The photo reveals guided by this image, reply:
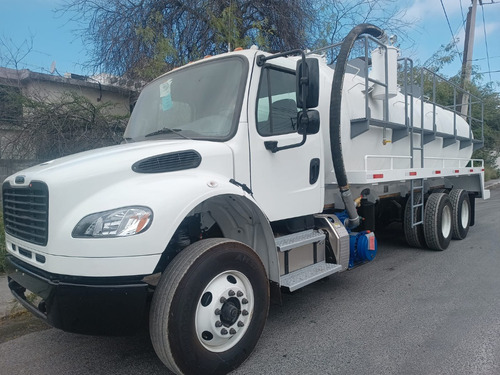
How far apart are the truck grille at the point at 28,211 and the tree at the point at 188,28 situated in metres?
6.52

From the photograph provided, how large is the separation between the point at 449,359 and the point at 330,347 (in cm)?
94

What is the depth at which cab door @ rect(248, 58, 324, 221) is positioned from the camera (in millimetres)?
3494

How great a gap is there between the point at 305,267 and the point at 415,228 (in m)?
3.49

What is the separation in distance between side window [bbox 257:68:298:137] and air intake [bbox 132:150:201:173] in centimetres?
74

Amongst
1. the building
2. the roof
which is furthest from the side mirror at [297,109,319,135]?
the roof

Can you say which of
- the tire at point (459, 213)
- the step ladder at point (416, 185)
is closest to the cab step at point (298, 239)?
the step ladder at point (416, 185)

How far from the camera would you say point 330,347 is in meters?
3.40

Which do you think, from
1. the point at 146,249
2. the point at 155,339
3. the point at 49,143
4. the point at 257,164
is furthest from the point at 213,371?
the point at 49,143

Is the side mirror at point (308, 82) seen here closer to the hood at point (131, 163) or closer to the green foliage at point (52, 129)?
the hood at point (131, 163)

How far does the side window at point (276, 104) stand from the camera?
356 cm

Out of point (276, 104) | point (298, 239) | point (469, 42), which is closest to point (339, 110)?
point (276, 104)

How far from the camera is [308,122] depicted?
3.43 metres

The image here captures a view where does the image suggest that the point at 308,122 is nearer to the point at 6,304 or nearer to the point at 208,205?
the point at 208,205

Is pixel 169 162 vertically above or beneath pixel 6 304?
above
